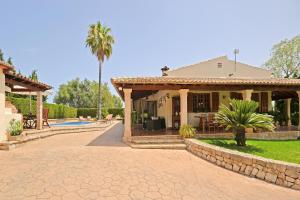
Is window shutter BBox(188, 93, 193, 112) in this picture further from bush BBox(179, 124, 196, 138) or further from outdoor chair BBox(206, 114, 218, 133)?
bush BBox(179, 124, 196, 138)

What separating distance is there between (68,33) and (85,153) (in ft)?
55.6

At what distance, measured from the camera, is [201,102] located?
15.6 metres

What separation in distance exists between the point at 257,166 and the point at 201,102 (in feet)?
29.1

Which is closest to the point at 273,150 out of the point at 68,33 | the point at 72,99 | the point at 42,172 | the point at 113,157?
the point at 113,157

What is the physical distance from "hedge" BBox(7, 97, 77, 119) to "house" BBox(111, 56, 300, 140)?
13.4 metres

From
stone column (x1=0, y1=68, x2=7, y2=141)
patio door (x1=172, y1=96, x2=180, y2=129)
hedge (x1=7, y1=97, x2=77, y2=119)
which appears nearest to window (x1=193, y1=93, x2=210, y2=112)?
patio door (x1=172, y1=96, x2=180, y2=129)

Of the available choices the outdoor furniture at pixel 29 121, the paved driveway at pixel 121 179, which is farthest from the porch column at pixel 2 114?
the outdoor furniture at pixel 29 121

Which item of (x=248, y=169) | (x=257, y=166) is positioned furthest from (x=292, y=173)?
(x=248, y=169)

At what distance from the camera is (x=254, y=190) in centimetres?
582

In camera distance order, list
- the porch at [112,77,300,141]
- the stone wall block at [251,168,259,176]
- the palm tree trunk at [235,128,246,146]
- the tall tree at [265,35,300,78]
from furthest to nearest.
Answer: the tall tree at [265,35,300,78] → the porch at [112,77,300,141] → the palm tree trunk at [235,128,246,146] → the stone wall block at [251,168,259,176]

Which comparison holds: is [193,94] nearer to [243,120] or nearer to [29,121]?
[243,120]

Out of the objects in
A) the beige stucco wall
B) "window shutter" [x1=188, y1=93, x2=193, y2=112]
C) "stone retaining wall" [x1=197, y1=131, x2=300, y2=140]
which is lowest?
"stone retaining wall" [x1=197, y1=131, x2=300, y2=140]

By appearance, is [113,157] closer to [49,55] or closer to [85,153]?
[85,153]

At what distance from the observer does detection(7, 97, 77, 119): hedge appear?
23427 millimetres
